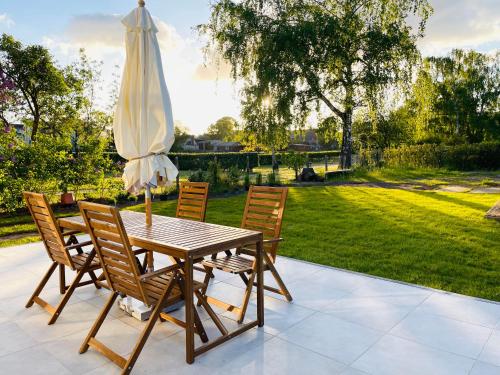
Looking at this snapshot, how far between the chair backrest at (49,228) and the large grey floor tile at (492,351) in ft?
11.9

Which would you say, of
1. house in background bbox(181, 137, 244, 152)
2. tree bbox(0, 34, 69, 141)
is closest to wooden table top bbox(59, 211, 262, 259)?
tree bbox(0, 34, 69, 141)

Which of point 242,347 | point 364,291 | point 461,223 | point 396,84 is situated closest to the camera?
point 242,347

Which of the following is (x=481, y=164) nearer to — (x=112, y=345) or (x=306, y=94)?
(x=306, y=94)

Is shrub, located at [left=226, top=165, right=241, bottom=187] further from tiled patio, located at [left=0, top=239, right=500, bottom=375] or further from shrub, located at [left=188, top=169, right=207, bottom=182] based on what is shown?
tiled patio, located at [left=0, top=239, right=500, bottom=375]

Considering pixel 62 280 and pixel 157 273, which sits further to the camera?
pixel 62 280

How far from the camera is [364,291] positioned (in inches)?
169

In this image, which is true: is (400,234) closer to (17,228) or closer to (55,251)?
(55,251)

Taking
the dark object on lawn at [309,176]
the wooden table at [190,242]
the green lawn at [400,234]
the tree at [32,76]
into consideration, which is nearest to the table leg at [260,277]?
the wooden table at [190,242]

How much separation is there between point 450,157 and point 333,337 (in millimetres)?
19809

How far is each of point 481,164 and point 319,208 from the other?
15.1 meters

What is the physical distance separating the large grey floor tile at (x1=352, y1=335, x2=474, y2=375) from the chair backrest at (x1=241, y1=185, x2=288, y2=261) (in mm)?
1444

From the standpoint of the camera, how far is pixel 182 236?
3.39m

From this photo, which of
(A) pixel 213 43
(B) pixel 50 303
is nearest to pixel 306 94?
(A) pixel 213 43

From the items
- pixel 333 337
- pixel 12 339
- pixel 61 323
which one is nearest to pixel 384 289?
pixel 333 337
